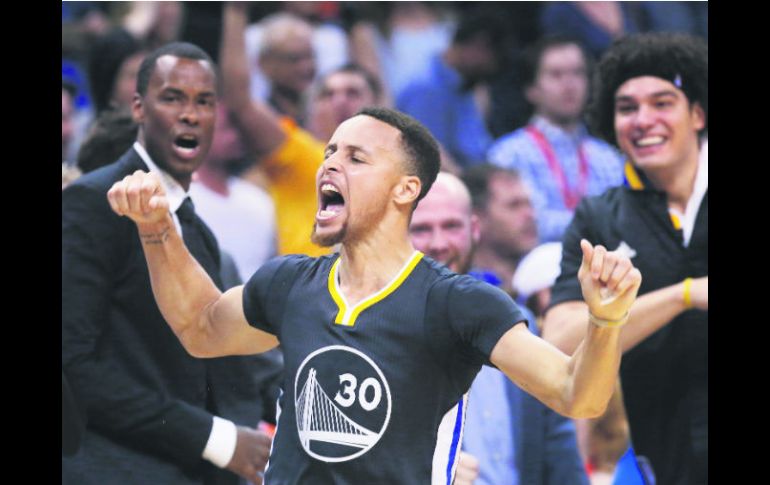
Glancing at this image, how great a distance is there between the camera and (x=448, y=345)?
3828 millimetres

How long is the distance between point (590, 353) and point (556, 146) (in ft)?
16.0

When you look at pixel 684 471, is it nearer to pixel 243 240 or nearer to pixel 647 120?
pixel 647 120

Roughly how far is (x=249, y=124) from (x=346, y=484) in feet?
12.6

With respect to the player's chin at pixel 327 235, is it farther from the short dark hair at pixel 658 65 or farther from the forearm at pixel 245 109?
the forearm at pixel 245 109

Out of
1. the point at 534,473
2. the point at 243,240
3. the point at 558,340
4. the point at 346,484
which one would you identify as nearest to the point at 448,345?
the point at 346,484

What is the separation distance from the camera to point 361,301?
3951mm

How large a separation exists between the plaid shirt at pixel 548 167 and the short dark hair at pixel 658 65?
2110mm

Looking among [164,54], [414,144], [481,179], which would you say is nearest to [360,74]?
[481,179]

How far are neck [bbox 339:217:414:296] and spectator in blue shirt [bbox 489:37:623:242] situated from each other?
3.85 metres

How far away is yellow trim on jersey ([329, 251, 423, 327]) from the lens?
392cm

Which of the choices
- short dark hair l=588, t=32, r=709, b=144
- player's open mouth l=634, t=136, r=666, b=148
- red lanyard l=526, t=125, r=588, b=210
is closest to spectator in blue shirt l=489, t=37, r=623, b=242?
red lanyard l=526, t=125, r=588, b=210

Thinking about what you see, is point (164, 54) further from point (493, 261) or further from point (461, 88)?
point (461, 88)

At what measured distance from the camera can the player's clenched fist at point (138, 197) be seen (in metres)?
4.06

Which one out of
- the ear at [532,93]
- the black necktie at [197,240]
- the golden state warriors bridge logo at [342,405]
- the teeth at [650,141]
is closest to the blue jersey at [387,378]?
the golden state warriors bridge logo at [342,405]
